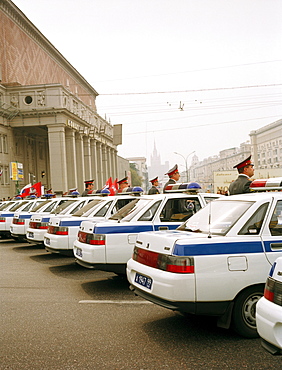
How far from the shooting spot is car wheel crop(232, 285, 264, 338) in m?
5.11

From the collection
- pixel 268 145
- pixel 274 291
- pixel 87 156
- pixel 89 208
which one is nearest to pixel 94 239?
pixel 89 208

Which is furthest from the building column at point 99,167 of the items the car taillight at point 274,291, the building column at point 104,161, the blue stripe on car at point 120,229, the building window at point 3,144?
the car taillight at point 274,291

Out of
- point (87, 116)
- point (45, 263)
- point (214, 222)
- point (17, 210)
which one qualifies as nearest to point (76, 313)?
point (214, 222)

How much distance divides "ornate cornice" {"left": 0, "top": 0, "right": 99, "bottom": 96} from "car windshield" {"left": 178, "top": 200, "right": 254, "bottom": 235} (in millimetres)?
49036

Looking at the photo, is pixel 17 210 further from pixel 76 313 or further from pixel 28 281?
pixel 76 313

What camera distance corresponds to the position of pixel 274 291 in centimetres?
378

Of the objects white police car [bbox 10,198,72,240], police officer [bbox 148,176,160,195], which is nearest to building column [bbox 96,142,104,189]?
white police car [bbox 10,198,72,240]

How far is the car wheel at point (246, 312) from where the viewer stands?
511 cm

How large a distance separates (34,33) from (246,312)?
57.8 m

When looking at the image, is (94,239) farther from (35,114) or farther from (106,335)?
(35,114)

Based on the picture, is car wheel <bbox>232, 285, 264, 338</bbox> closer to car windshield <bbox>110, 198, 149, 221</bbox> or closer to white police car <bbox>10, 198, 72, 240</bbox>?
car windshield <bbox>110, 198, 149, 221</bbox>

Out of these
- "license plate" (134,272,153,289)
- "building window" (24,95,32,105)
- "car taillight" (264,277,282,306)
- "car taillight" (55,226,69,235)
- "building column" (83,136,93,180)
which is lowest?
"license plate" (134,272,153,289)

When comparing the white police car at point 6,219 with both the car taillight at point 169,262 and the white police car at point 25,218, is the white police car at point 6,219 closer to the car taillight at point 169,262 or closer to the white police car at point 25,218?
the white police car at point 25,218

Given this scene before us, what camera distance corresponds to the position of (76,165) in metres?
58.0
